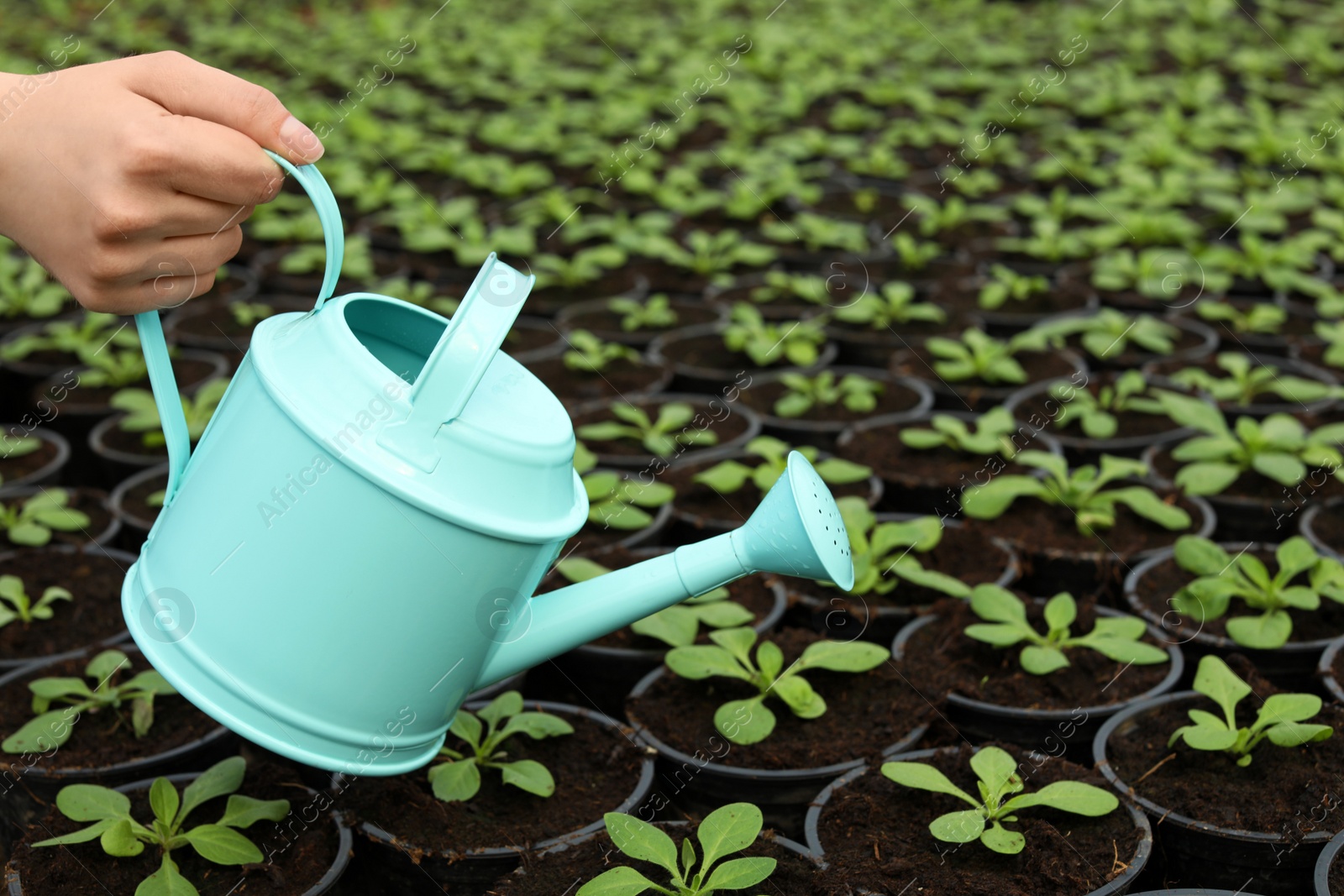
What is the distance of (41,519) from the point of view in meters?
2.11

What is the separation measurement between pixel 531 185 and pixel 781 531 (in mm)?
3307

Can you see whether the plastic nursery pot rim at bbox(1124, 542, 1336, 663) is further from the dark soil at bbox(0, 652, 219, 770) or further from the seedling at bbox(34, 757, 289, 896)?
the dark soil at bbox(0, 652, 219, 770)

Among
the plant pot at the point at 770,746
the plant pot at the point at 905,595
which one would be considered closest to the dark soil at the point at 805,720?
the plant pot at the point at 770,746

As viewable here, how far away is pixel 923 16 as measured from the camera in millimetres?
6984

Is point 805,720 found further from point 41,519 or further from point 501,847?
point 41,519

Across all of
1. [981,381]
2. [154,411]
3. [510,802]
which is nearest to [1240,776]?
[510,802]

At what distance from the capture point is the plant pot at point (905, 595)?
190 cm

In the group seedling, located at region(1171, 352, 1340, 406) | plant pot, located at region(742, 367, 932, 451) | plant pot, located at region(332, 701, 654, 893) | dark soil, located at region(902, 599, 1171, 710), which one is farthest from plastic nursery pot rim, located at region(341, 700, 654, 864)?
seedling, located at region(1171, 352, 1340, 406)

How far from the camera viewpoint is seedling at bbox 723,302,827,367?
9.32 ft

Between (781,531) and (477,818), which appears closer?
(781,531)

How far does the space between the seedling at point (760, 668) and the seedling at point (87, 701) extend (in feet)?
2.34

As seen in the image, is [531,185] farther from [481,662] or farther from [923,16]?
[923,16]

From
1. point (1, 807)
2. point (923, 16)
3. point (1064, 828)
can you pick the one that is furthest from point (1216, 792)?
point (923, 16)

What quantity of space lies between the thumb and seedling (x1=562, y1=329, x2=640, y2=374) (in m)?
1.70
